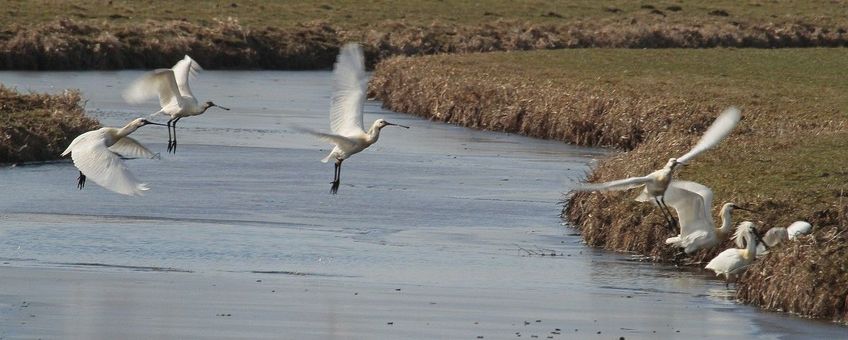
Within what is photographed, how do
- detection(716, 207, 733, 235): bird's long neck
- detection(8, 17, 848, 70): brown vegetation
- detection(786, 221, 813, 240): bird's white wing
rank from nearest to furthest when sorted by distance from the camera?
detection(786, 221, 813, 240): bird's white wing → detection(716, 207, 733, 235): bird's long neck → detection(8, 17, 848, 70): brown vegetation

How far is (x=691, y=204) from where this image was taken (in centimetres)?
1584

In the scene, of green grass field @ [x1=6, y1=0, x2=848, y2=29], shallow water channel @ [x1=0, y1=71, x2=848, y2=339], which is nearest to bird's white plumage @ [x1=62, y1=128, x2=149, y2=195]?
shallow water channel @ [x1=0, y1=71, x2=848, y2=339]

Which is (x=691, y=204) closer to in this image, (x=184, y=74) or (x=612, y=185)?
(x=612, y=185)

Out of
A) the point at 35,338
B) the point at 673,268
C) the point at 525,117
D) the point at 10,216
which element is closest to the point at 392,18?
the point at 525,117

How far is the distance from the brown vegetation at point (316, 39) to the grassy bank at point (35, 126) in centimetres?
1934

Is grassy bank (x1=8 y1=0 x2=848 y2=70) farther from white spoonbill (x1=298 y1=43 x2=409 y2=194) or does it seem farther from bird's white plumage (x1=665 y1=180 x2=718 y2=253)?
bird's white plumage (x1=665 y1=180 x2=718 y2=253)

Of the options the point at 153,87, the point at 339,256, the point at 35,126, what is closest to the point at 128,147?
the point at 153,87

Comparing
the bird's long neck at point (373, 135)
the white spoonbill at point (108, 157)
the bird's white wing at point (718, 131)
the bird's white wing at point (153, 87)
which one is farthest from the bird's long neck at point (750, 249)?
the bird's white wing at point (153, 87)

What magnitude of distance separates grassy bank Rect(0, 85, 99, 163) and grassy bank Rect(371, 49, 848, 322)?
926 cm

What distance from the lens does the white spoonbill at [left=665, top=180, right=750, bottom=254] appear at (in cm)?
1571

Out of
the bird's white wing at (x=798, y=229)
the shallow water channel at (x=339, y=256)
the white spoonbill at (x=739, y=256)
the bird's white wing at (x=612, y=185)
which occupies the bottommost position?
the shallow water channel at (x=339, y=256)

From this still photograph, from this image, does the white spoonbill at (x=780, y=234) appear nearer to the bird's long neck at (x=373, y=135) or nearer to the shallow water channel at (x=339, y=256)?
the shallow water channel at (x=339, y=256)

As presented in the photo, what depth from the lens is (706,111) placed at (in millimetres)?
28984

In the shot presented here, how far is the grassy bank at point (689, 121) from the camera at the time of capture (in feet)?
48.3
